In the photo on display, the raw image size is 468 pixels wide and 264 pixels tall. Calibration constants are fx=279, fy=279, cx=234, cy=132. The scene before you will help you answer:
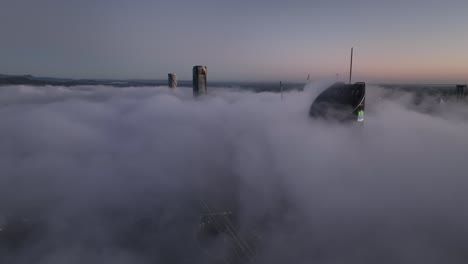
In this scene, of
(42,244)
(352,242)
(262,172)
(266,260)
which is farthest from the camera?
(262,172)

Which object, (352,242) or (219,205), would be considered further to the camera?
(219,205)

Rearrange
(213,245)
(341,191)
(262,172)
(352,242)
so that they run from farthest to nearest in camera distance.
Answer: (262,172) < (341,191) < (213,245) < (352,242)

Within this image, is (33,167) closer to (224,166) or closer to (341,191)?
(224,166)

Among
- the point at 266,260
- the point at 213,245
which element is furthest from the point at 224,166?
the point at 266,260

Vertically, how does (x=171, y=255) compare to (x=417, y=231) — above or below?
below

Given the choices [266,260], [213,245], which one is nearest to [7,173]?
[213,245]

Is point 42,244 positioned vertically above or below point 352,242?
below

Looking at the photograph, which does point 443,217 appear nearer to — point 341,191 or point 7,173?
point 341,191

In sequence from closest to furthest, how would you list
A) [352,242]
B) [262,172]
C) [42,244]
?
[352,242] → [42,244] → [262,172]

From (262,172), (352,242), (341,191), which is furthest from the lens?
(262,172)
